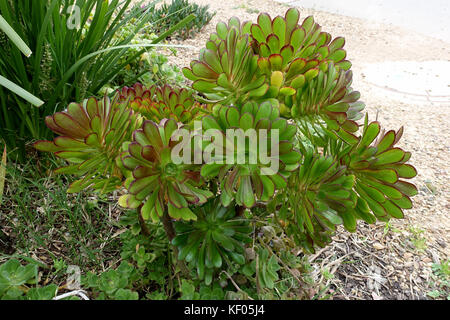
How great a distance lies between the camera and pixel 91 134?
713 millimetres

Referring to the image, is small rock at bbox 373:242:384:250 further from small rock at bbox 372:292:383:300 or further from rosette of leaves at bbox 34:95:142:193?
rosette of leaves at bbox 34:95:142:193

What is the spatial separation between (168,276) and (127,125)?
582mm

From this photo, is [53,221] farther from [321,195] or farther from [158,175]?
[321,195]

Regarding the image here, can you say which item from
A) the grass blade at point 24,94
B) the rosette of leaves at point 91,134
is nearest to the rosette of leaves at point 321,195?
the rosette of leaves at point 91,134

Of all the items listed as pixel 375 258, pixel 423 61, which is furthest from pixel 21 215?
pixel 423 61

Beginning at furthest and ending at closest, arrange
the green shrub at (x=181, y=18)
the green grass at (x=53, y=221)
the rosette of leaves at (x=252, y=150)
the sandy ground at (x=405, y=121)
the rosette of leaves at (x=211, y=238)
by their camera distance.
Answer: the green shrub at (x=181, y=18) < the sandy ground at (x=405, y=121) < the green grass at (x=53, y=221) < the rosette of leaves at (x=211, y=238) < the rosette of leaves at (x=252, y=150)

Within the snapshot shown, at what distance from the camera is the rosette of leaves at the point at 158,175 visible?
0.71 metres

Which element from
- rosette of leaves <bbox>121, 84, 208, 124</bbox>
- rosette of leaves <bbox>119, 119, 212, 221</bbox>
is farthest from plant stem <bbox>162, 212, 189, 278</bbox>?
rosette of leaves <bbox>121, 84, 208, 124</bbox>

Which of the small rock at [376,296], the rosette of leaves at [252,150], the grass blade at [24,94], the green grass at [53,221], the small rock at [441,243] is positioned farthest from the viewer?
the small rock at [441,243]

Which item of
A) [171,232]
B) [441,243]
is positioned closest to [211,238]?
[171,232]

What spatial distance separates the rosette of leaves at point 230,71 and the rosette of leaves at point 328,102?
9cm

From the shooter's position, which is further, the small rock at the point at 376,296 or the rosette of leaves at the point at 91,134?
the small rock at the point at 376,296

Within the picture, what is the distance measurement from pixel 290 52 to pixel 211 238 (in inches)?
20.3

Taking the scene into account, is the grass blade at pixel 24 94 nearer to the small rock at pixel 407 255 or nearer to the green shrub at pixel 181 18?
the small rock at pixel 407 255
